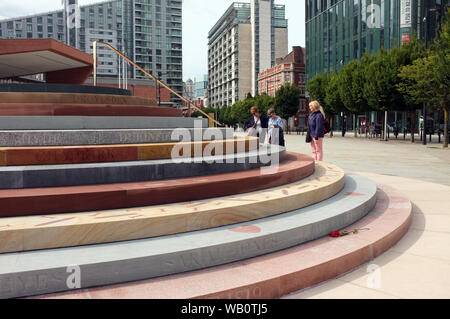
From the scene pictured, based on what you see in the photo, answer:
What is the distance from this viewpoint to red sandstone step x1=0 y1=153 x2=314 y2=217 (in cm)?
354

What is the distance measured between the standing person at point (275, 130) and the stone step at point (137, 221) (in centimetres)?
551

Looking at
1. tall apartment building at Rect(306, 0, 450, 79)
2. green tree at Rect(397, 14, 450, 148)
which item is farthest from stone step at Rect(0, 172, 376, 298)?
tall apartment building at Rect(306, 0, 450, 79)

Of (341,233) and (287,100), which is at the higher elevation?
(287,100)

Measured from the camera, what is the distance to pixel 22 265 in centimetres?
279

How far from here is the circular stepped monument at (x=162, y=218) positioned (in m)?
2.92

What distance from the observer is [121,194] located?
12.8 ft

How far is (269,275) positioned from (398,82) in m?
29.4

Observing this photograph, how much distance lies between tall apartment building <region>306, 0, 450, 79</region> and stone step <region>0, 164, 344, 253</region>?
3563cm

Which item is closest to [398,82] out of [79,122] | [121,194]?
[79,122]

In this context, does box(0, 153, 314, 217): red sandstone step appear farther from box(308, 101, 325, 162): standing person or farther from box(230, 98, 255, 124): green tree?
box(230, 98, 255, 124): green tree

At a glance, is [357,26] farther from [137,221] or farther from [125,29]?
[125,29]

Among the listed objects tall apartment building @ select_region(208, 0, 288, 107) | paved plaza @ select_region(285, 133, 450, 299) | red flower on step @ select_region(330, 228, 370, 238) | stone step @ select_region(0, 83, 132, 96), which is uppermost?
tall apartment building @ select_region(208, 0, 288, 107)

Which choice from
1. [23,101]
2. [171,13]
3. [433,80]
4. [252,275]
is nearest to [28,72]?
[23,101]
